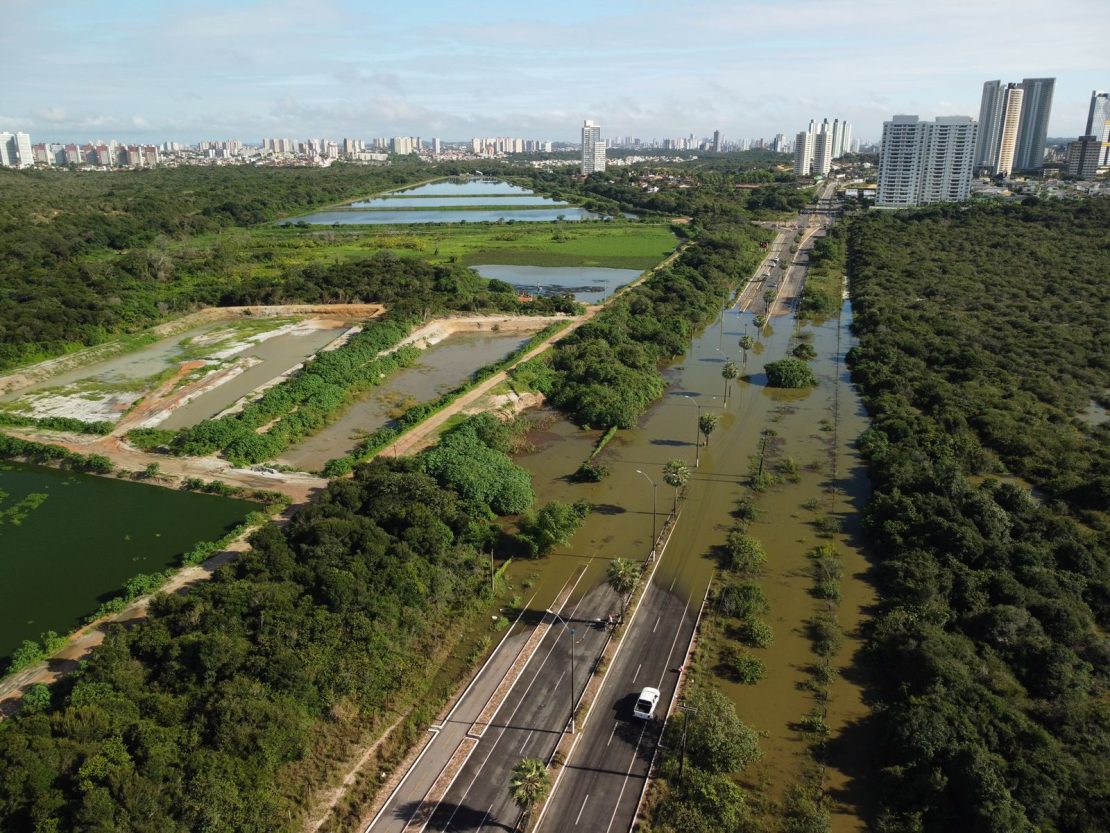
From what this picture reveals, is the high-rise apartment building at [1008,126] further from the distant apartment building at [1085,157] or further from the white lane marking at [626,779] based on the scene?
the white lane marking at [626,779]

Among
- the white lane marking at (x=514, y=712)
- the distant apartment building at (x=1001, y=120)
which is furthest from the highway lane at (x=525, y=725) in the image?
the distant apartment building at (x=1001, y=120)

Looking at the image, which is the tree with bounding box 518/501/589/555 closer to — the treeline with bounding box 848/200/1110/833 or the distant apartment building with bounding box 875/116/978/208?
the treeline with bounding box 848/200/1110/833

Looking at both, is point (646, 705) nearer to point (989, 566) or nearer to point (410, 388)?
point (989, 566)

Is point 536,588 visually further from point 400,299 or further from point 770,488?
point 400,299

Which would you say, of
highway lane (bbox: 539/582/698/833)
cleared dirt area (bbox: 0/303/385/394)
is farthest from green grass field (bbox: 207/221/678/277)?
highway lane (bbox: 539/582/698/833)

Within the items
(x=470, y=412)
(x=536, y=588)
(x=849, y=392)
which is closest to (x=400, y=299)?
(x=470, y=412)
